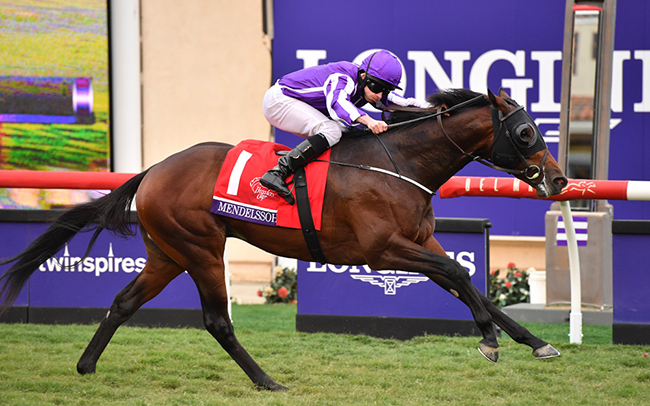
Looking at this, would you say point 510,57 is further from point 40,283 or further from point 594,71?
point 40,283

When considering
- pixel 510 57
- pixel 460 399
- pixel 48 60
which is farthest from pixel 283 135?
pixel 460 399

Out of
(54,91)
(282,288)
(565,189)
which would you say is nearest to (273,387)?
(565,189)

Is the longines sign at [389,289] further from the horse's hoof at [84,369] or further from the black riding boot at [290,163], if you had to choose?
the horse's hoof at [84,369]

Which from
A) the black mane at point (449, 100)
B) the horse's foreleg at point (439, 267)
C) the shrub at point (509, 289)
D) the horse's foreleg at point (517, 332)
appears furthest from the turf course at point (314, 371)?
the black mane at point (449, 100)

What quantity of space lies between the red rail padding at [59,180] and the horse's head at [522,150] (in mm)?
3026

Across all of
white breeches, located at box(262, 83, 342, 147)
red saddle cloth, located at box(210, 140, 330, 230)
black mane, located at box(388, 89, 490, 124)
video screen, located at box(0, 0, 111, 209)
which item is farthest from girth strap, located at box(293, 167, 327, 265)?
video screen, located at box(0, 0, 111, 209)

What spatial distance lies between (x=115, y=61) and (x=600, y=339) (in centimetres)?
681

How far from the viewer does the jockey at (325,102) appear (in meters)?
4.26

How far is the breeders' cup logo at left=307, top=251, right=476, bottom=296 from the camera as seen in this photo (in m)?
5.75

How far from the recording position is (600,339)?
233 inches

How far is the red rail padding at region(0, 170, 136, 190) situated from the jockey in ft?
6.01

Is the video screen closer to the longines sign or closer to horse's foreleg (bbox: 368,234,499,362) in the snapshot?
the longines sign

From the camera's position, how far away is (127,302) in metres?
4.75

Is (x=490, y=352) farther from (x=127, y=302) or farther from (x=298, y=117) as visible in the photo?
(x=127, y=302)
